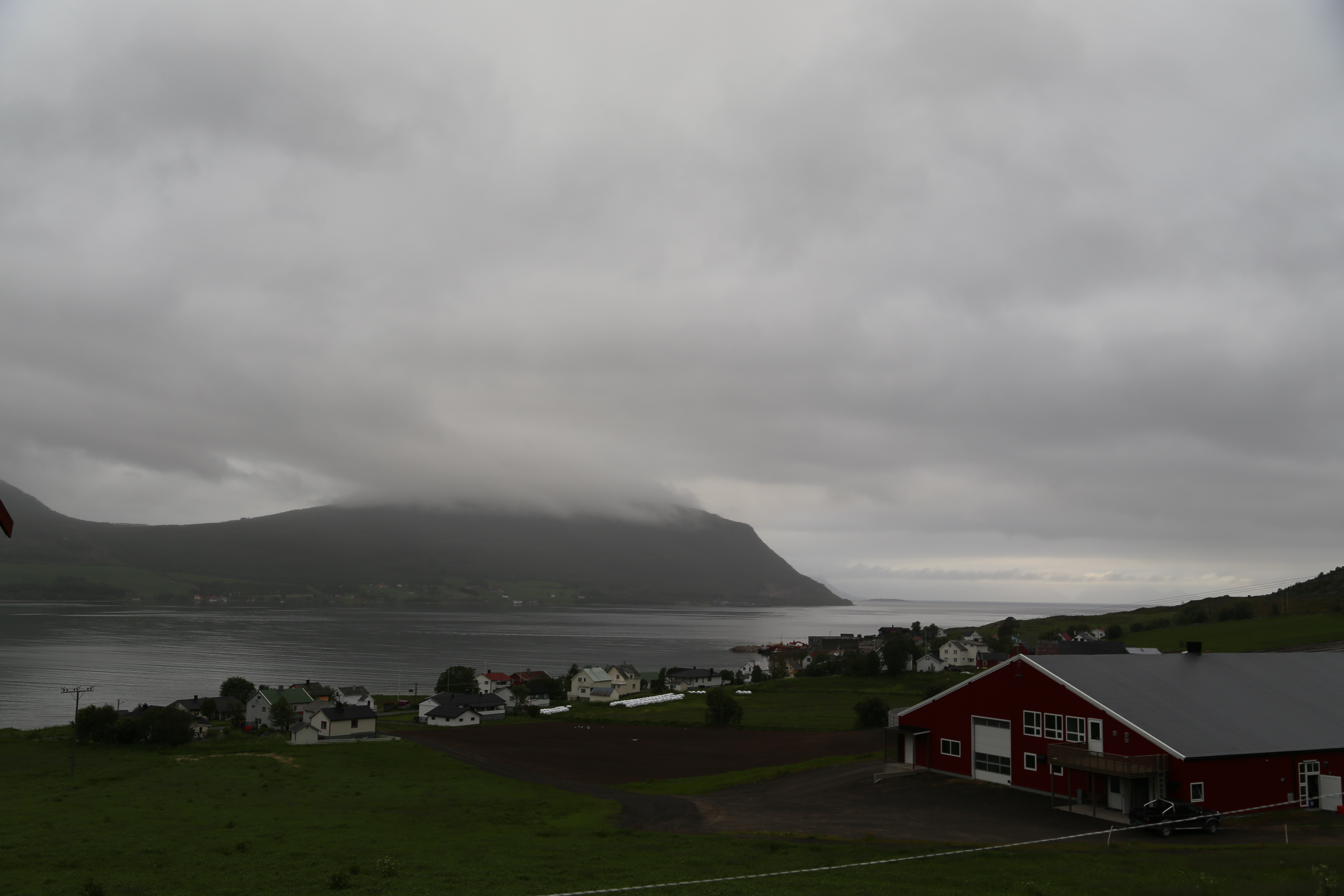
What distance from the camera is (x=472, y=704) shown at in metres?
86.9

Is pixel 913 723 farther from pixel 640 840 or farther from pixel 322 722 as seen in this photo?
pixel 322 722

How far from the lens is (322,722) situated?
7344 centimetres

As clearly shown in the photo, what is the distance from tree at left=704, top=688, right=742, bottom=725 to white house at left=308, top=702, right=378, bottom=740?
97.6ft

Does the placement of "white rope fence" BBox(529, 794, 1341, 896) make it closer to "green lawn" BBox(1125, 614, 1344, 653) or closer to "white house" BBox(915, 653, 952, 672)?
"green lawn" BBox(1125, 614, 1344, 653)

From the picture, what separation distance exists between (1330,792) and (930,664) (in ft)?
312

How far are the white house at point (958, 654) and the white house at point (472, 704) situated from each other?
70.6 m

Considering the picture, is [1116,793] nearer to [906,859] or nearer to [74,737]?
[906,859]

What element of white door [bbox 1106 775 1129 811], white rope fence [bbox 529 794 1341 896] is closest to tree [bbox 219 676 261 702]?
white rope fence [bbox 529 794 1341 896]

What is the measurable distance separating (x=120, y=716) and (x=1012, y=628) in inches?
6184

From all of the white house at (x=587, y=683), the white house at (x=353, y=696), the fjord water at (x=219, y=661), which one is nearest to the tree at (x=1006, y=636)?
the fjord water at (x=219, y=661)

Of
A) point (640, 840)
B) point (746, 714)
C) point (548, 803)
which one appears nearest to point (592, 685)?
point (746, 714)

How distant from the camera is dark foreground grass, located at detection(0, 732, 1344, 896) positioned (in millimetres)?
18906

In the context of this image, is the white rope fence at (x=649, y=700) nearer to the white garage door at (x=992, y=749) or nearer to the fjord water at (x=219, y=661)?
the fjord water at (x=219, y=661)

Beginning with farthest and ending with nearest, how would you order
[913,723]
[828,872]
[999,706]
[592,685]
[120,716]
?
[592,685]
[120,716]
[913,723]
[999,706]
[828,872]
